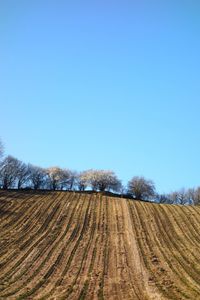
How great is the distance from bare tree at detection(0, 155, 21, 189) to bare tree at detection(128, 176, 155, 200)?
1145 inches

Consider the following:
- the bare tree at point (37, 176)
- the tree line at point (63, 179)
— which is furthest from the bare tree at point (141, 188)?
the bare tree at point (37, 176)

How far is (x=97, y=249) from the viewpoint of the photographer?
36.5 meters

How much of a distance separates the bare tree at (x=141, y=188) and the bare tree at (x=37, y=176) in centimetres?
2424

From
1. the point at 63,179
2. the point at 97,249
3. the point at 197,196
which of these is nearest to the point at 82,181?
the point at 63,179

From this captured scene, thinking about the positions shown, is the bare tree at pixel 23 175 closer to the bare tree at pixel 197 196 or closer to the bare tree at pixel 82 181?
the bare tree at pixel 82 181

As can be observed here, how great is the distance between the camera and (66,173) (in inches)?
4417

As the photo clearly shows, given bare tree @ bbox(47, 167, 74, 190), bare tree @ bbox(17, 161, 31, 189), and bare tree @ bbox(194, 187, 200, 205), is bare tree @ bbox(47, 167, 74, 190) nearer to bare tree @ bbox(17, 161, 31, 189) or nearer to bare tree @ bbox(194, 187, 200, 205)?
bare tree @ bbox(17, 161, 31, 189)

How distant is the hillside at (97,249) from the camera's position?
2628cm

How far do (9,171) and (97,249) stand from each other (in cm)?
7032

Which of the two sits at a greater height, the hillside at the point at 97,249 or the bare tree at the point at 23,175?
the bare tree at the point at 23,175

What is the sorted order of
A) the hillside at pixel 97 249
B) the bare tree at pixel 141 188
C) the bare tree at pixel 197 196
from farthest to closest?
the bare tree at pixel 197 196 < the bare tree at pixel 141 188 < the hillside at pixel 97 249

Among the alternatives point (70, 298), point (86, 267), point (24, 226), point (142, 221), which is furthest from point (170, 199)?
point (70, 298)

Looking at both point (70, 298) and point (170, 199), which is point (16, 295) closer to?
point (70, 298)

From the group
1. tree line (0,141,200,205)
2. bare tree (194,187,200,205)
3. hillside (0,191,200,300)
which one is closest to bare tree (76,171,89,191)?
tree line (0,141,200,205)
